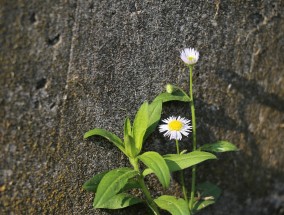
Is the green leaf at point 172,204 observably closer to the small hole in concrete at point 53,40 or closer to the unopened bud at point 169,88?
the unopened bud at point 169,88

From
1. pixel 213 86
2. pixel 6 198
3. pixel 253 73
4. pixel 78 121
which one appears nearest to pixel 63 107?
pixel 78 121

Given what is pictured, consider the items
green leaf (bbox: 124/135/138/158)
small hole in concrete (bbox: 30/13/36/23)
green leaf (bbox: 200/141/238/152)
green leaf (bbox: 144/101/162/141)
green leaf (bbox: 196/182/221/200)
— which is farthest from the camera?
green leaf (bbox: 196/182/221/200)

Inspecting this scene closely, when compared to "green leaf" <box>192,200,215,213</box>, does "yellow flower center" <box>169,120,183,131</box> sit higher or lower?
higher

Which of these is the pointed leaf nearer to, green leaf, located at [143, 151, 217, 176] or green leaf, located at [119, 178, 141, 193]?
green leaf, located at [143, 151, 217, 176]

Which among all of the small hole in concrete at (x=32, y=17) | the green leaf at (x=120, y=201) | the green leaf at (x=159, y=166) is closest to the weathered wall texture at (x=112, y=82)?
the small hole in concrete at (x=32, y=17)

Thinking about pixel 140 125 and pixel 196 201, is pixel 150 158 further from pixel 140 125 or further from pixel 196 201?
pixel 196 201

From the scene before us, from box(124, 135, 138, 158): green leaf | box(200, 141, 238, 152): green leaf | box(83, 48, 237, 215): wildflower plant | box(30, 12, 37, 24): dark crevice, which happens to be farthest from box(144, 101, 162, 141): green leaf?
box(30, 12, 37, 24): dark crevice

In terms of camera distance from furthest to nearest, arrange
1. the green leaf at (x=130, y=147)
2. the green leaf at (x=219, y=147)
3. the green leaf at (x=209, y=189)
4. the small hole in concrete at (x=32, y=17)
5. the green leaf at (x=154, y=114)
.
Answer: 1. the green leaf at (x=209, y=189)
2. the green leaf at (x=219, y=147)
3. the green leaf at (x=154, y=114)
4. the green leaf at (x=130, y=147)
5. the small hole in concrete at (x=32, y=17)
